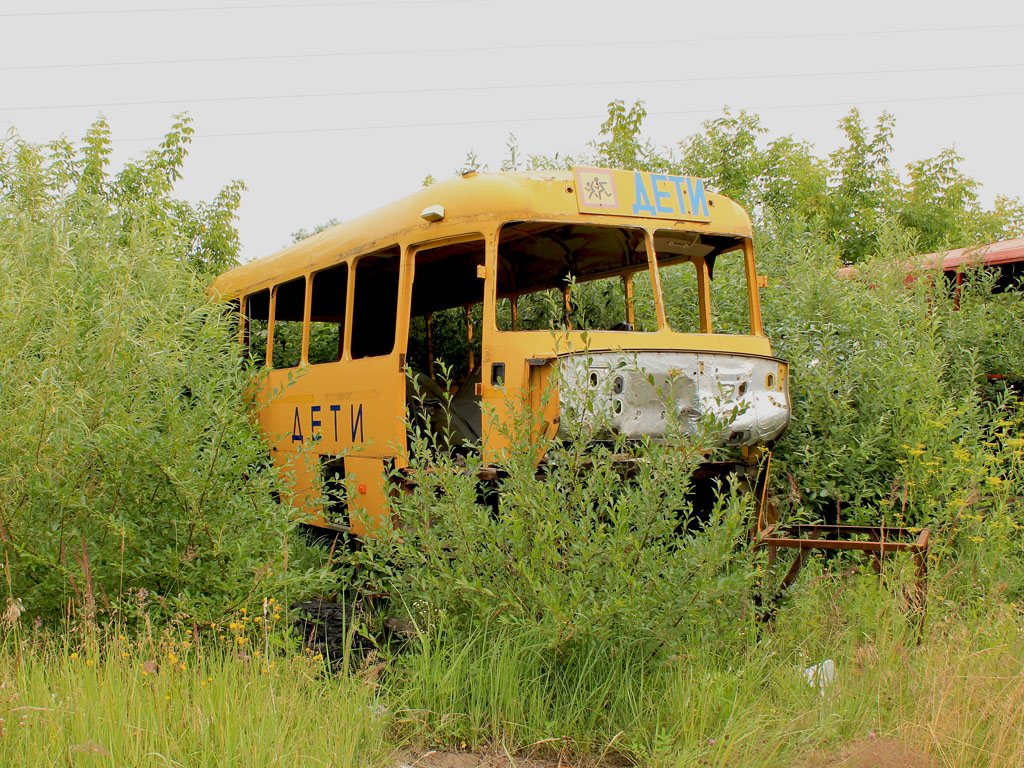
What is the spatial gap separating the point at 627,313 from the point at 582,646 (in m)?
3.46

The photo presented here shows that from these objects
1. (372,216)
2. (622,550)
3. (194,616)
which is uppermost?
(372,216)

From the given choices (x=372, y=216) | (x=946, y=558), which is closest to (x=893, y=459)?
(x=946, y=558)

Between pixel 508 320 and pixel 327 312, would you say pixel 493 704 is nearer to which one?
pixel 508 320

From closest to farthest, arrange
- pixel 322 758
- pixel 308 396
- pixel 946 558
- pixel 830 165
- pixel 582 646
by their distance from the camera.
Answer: pixel 322 758
pixel 582 646
pixel 946 558
pixel 308 396
pixel 830 165

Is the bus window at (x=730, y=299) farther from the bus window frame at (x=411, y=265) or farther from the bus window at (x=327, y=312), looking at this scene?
the bus window at (x=327, y=312)

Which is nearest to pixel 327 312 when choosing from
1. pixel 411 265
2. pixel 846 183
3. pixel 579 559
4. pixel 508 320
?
pixel 508 320

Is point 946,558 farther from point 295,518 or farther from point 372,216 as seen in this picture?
point 372,216

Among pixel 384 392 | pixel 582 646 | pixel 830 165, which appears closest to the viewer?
pixel 582 646

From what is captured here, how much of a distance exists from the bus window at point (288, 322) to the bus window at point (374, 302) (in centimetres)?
124

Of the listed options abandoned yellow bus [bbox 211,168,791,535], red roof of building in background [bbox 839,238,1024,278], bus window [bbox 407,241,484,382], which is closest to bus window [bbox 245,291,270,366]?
abandoned yellow bus [bbox 211,168,791,535]

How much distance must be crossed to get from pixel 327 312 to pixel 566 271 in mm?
2074

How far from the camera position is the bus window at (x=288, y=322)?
7.97 metres

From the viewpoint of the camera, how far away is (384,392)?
610 cm

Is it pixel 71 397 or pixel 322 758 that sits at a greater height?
pixel 71 397
